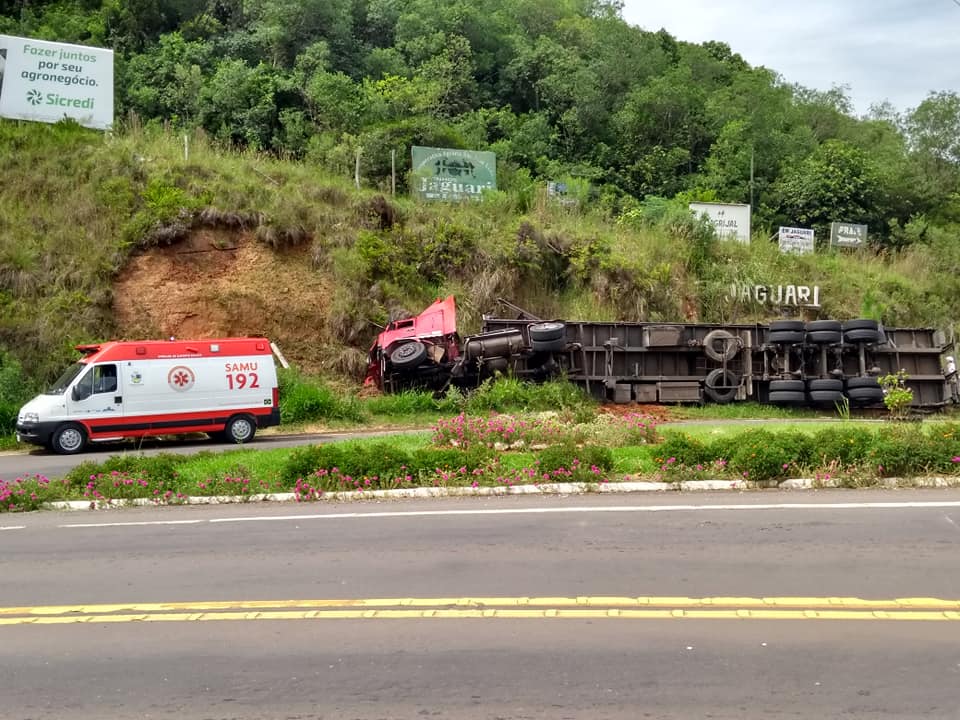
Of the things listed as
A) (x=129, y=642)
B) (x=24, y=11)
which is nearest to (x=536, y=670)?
(x=129, y=642)

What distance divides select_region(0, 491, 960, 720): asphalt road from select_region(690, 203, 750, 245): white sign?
1013 inches

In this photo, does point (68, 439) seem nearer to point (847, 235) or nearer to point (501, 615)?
point (501, 615)

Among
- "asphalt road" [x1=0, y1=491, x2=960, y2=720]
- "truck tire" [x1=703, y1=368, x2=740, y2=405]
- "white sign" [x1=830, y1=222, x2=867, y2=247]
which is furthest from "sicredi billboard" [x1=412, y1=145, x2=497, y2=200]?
"asphalt road" [x1=0, y1=491, x2=960, y2=720]

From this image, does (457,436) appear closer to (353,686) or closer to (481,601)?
(481,601)

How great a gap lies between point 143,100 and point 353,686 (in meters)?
38.1

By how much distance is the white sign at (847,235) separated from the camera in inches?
1543

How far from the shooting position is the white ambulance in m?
19.2

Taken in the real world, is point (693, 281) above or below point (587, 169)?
below

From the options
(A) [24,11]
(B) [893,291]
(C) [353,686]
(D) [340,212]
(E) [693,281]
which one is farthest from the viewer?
(A) [24,11]

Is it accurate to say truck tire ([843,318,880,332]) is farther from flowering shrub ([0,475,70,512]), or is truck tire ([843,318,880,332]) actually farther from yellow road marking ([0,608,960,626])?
flowering shrub ([0,475,70,512])

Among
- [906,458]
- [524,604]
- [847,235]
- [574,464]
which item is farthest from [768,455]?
[847,235]

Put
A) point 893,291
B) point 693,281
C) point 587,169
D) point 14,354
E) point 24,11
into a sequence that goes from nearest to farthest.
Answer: point 14,354, point 693,281, point 893,291, point 24,11, point 587,169

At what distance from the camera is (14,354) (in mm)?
23875

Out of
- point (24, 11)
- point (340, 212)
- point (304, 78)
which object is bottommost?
point (340, 212)
